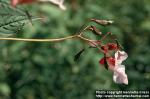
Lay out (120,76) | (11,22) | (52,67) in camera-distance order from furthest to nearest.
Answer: (52,67)
(11,22)
(120,76)

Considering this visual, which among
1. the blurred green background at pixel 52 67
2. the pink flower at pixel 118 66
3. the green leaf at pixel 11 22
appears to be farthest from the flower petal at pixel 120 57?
the blurred green background at pixel 52 67

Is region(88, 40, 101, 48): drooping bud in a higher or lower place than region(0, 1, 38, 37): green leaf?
lower

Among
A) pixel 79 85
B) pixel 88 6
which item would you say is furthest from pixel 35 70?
pixel 88 6

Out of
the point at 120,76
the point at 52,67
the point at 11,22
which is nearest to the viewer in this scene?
the point at 120,76

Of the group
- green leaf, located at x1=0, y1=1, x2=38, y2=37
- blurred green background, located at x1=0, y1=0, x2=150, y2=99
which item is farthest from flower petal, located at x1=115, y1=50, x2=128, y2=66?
blurred green background, located at x1=0, y1=0, x2=150, y2=99

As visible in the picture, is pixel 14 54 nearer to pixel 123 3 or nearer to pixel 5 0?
pixel 123 3

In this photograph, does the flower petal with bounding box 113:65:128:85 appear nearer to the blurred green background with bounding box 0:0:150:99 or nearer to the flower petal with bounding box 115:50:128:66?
the flower petal with bounding box 115:50:128:66

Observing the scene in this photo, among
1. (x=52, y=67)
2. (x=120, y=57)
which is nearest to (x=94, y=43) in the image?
(x=120, y=57)

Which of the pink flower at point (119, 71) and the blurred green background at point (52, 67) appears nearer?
the pink flower at point (119, 71)

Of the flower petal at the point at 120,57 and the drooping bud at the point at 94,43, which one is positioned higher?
the drooping bud at the point at 94,43

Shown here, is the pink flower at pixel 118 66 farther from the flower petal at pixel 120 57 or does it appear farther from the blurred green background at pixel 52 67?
the blurred green background at pixel 52 67

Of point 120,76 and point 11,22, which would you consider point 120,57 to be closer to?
point 120,76

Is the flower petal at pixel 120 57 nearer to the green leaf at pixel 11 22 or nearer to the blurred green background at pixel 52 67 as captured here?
the green leaf at pixel 11 22
